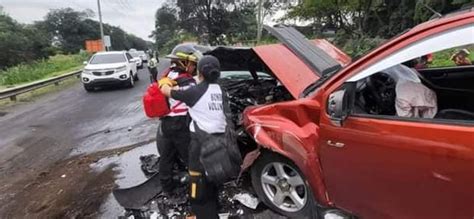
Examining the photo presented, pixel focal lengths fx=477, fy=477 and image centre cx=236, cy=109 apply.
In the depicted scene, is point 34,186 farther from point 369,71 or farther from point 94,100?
point 94,100

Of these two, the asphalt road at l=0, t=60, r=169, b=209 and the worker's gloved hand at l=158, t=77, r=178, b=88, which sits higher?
the worker's gloved hand at l=158, t=77, r=178, b=88

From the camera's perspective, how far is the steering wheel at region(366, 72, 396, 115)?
374cm

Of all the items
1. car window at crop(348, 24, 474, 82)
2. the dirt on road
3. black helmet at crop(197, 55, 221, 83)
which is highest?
car window at crop(348, 24, 474, 82)

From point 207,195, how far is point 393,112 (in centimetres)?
176

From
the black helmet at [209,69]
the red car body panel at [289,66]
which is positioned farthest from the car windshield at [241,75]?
the black helmet at [209,69]

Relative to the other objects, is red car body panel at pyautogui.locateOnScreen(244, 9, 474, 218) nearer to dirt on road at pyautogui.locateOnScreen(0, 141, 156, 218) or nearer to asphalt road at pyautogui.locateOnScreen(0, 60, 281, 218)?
asphalt road at pyautogui.locateOnScreen(0, 60, 281, 218)

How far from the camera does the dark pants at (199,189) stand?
4.16 m

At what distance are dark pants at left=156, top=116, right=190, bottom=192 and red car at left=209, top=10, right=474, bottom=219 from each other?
66cm

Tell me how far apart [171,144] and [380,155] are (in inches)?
101

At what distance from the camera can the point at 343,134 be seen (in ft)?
10.9

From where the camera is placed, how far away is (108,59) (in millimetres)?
20062

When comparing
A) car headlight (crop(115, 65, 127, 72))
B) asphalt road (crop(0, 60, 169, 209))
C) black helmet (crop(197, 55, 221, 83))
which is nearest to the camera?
black helmet (crop(197, 55, 221, 83))

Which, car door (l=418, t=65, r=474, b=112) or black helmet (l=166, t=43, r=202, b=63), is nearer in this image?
car door (l=418, t=65, r=474, b=112)

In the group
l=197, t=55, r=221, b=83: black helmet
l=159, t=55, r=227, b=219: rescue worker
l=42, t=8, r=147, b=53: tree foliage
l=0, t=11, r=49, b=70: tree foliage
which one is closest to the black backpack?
l=159, t=55, r=227, b=219: rescue worker
